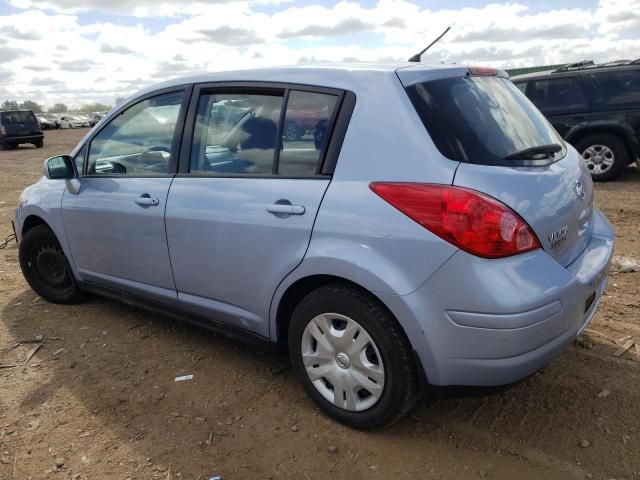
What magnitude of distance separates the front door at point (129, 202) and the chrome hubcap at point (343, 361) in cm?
111

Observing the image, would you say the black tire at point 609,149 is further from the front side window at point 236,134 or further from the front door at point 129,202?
the front door at point 129,202

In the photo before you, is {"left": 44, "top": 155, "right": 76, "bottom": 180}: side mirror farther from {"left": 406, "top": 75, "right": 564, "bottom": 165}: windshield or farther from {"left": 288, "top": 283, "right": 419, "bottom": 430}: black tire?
{"left": 406, "top": 75, "right": 564, "bottom": 165}: windshield

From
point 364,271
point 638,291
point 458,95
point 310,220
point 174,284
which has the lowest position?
point 638,291

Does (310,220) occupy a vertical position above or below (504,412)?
above

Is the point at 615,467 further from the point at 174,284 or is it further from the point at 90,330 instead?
the point at 90,330

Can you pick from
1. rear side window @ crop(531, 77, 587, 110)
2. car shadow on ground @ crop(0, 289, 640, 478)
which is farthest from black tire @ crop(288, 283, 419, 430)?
rear side window @ crop(531, 77, 587, 110)

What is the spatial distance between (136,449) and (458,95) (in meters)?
2.26

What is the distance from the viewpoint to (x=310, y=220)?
2582 millimetres

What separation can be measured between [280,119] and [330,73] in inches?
13.8

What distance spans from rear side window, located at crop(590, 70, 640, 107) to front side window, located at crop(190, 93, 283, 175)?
7.54m

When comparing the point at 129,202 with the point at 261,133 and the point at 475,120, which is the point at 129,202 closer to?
the point at 261,133

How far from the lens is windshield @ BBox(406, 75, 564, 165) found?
238 cm

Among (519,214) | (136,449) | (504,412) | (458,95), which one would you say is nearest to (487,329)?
(519,214)

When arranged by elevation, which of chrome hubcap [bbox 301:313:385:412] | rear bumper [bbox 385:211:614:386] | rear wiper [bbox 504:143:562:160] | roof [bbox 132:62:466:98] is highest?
roof [bbox 132:62:466:98]
